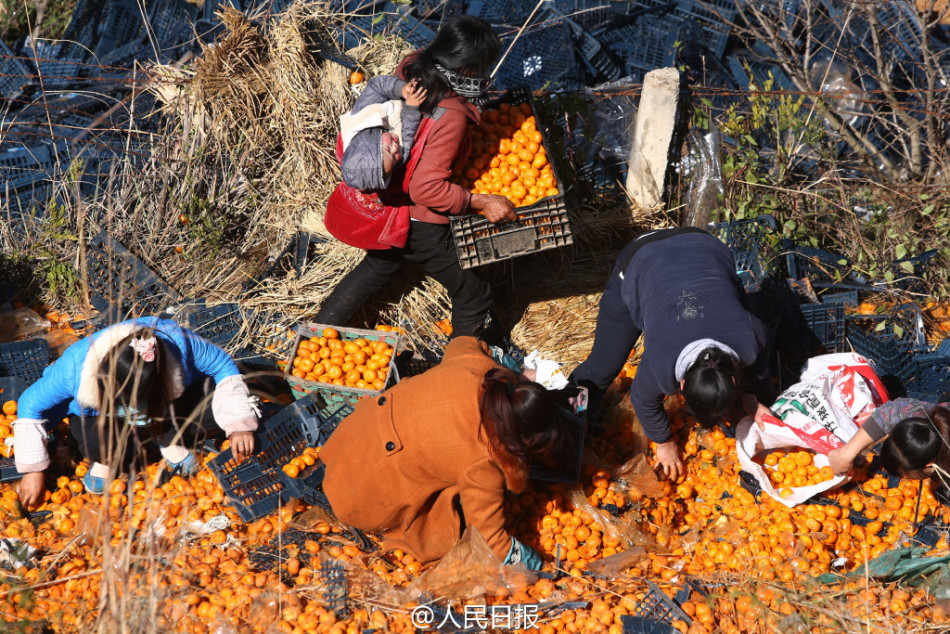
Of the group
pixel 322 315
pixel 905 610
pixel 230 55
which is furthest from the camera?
pixel 230 55

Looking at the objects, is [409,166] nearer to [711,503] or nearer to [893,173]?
[711,503]

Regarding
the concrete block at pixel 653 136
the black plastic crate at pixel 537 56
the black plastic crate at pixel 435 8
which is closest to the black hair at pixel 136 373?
the concrete block at pixel 653 136

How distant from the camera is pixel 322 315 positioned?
4730mm

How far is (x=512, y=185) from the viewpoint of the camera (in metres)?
4.41

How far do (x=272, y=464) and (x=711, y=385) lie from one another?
2250 millimetres

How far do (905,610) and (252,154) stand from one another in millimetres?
4981

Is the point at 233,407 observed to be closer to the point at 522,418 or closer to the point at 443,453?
the point at 443,453

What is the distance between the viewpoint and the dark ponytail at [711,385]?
9.89 ft

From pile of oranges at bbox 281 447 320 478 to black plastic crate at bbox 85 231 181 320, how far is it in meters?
1.70

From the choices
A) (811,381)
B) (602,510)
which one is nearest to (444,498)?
(602,510)

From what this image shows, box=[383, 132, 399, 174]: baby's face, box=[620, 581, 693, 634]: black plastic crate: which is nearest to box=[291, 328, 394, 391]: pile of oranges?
box=[383, 132, 399, 174]: baby's face

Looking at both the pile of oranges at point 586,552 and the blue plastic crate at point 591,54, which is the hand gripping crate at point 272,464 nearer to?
the pile of oranges at point 586,552

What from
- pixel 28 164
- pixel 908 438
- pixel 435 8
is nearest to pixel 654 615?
pixel 908 438

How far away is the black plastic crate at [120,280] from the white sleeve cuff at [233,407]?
4.20 feet
